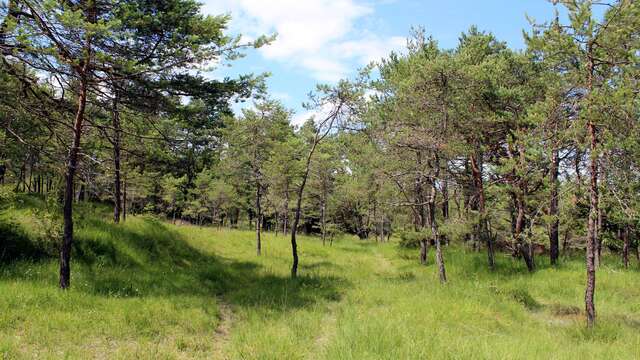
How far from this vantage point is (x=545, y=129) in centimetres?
1097

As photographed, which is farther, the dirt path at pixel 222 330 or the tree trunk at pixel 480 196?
the tree trunk at pixel 480 196

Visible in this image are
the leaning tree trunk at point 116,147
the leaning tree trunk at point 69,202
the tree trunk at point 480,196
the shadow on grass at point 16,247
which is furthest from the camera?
the tree trunk at point 480,196

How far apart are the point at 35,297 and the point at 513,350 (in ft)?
33.4

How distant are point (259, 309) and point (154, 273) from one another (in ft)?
15.8

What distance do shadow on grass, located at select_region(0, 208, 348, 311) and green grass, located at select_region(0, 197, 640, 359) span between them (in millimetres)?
52

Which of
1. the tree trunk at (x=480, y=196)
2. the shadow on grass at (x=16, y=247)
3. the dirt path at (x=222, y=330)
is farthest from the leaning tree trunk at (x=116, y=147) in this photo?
the tree trunk at (x=480, y=196)

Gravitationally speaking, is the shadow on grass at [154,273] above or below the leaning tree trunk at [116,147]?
below

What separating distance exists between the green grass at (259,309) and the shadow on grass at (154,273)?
0.05 metres

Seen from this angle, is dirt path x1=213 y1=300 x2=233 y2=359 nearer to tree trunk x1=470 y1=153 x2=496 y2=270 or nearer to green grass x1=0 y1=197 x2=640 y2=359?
green grass x1=0 y1=197 x2=640 y2=359

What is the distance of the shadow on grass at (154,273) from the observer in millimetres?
10756

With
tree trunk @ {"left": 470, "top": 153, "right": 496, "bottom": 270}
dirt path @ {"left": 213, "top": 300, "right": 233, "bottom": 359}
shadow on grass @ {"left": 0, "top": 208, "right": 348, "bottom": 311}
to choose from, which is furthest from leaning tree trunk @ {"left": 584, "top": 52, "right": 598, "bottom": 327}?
dirt path @ {"left": 213, "top": 300, "right": 233, "bottom": 359}

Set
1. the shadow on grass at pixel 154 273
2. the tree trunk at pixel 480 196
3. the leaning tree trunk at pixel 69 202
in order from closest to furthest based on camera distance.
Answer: the leaning tree trunk at pixel 69 202, the shadow on grass at pixel 154 273, the tree trunk at pixel 480 196

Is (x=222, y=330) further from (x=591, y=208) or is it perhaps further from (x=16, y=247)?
(x=591, y=208)

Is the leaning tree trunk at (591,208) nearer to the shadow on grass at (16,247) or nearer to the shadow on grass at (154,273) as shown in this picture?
the shadow on grass at (154,273)
